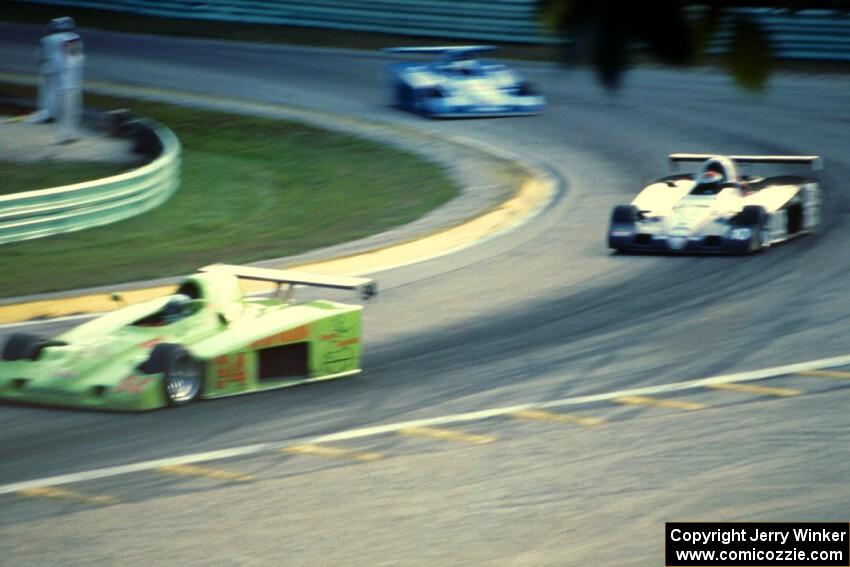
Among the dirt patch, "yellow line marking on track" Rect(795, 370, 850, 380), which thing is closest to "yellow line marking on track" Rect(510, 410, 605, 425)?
"yellow line marking on track" Rect(795, 370, 850, 380)

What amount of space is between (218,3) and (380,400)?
28.0 meters

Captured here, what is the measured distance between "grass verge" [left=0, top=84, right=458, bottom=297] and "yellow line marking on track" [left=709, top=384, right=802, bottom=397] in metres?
6.32

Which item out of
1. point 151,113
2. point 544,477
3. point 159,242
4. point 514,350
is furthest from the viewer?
point 151,113

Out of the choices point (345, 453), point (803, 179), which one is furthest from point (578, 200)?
point (345, 453)

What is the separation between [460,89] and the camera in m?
25.7

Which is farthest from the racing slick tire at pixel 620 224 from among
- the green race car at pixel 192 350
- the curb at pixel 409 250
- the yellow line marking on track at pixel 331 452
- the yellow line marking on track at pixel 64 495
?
the yellow line marking on track at pixel 64 495

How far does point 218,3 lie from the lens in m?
36.3

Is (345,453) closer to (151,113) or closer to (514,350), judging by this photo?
(514,350)

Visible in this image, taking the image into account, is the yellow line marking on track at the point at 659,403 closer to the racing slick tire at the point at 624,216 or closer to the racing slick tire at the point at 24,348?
the racing slick tire at the point at 24,348

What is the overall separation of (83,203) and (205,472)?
8.96 metres

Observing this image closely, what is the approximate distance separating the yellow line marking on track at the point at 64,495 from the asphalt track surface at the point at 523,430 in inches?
4.0

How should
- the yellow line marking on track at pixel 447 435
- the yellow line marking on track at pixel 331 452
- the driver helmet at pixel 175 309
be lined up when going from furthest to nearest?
the driver helmet at pixel 175 309 < the yellow line marking on track at pixel 447 435 < the yellow line marking on track at pixel 331 452

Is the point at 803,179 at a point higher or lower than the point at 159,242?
higher

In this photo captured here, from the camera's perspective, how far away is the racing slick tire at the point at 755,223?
14.7 meters
